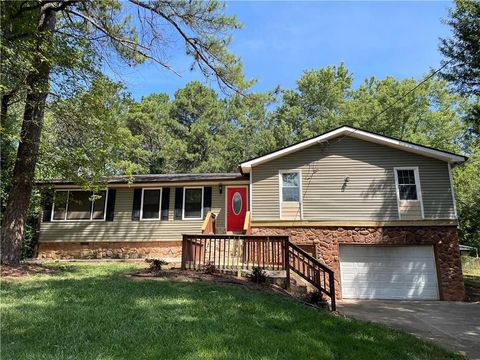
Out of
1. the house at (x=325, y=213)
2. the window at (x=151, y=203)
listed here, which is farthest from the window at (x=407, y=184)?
the window at (x=151, y=203)

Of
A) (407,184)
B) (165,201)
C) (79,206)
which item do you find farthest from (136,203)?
(407,184)

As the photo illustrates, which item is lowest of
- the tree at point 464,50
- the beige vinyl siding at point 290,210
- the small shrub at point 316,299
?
the small shrub at point 316,299

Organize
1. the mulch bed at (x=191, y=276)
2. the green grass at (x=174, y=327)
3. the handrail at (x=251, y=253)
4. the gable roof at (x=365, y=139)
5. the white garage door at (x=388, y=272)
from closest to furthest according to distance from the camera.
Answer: the green grass at (x=174, y=327), the mulch bed at (x=191, y=276), the handrail at (x=251, y=253), the white garage door at (x=388, y=272), the gable roof at (x=365, y=139)

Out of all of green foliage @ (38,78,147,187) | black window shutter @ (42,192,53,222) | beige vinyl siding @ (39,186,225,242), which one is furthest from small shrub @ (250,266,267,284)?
black window shutter @ (42,192,53,222)

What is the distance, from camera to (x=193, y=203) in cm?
1513

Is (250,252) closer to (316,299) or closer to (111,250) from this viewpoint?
(316,299)

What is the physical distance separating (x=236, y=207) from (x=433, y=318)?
8.04 meters

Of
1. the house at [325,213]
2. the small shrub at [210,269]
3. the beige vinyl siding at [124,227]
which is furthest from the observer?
the beige vinyl siding at [124,227]

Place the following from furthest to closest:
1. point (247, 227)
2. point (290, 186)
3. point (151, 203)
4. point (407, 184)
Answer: point (151, 203) → point (290, 186) → point (407, 184) → point (247, 227)

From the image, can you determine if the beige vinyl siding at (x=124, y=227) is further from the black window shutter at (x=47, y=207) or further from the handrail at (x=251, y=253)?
the handrail at (x=251, y=253)

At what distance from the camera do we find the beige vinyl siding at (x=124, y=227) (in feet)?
48.6

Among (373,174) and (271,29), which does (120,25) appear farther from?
(373,174)

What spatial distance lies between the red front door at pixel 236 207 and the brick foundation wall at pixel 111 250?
90.7 inches

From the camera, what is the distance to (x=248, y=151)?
2931cm
